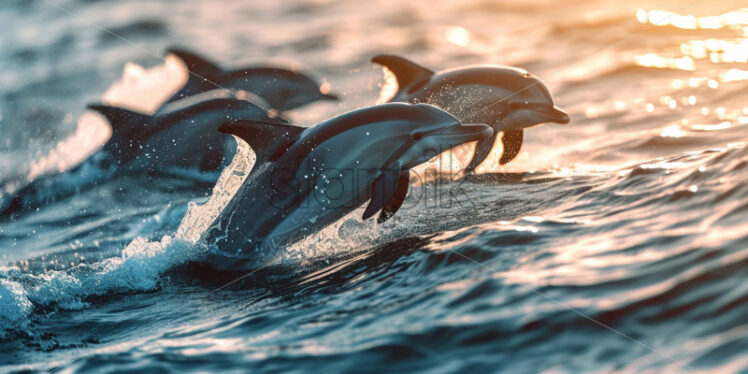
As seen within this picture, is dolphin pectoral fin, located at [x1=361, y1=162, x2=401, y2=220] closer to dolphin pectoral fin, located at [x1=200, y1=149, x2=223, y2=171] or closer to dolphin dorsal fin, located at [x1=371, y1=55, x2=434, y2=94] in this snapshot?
dolphin dorsal fin, located at [x1=371, y1=55, x2=434, y2=94]

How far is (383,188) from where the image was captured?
6.92 meters

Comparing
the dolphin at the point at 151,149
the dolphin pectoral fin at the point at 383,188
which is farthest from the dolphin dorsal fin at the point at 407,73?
the dolphin at the point at 151,149

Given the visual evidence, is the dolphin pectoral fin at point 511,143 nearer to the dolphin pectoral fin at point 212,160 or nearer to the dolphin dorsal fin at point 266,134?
the dolphin dorsal fin at point 266,134

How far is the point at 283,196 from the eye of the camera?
23.2 ft

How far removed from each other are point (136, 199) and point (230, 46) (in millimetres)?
8292

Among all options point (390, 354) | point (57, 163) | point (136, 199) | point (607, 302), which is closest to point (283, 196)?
point (390, 354)

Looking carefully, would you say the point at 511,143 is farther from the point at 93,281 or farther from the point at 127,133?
the point at 127,133

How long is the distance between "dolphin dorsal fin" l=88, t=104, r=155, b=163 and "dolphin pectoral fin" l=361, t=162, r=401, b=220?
5.44 m

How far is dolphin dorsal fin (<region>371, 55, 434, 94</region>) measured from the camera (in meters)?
9.48

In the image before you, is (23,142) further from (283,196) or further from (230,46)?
(283,196)

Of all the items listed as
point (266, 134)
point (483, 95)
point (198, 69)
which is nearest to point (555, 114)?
point (483, 95)

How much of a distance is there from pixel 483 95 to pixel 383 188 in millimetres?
2993

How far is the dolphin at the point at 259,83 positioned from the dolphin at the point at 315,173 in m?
5.63

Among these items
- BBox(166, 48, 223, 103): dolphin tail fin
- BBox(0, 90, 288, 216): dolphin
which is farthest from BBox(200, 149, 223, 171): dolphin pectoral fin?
BBox(166, 48, 223, 103): dolphin tail fin
